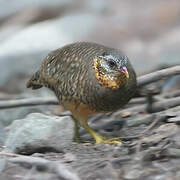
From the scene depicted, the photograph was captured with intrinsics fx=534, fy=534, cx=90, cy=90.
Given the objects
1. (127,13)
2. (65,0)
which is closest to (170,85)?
(127,13)

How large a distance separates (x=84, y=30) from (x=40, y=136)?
24.9 feet

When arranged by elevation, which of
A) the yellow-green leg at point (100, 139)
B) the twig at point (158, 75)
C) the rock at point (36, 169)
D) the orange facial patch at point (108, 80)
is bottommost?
the yellow-green leg at point (100, 139)

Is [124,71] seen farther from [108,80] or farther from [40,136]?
[40,136]

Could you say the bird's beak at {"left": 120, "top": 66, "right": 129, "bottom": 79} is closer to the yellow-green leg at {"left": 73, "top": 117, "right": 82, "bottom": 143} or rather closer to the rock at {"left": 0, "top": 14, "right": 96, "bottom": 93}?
the yellow-green leg at {"left": 73, "top": 117, "right": 82, "bottom": 143}

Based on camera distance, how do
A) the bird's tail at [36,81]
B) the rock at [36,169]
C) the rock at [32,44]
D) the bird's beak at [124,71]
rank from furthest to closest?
1. the rock at [32,44]
2. the bird's tail at [36,81]
3. the bird's beak at [124,71]
4. the rock at [36,169]

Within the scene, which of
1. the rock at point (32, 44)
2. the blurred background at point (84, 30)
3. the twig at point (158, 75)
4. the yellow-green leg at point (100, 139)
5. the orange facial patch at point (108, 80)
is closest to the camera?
the orange facial patch at point (108, 80)

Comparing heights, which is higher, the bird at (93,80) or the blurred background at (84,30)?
the bird at (93,80)

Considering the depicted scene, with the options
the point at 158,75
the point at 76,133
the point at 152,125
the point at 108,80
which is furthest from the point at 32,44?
the point at 108,80

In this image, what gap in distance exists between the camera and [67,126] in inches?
201

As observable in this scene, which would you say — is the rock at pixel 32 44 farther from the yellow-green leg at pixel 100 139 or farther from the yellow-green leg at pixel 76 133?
the yellow-green leg at pixel 100 139

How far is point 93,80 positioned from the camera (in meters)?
5.03

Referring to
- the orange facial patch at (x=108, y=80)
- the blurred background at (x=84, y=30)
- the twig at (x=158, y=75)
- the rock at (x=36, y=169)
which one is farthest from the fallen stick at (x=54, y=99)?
the blurred background at (x=84, y=30)

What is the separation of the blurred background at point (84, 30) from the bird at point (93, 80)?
3.56 meters

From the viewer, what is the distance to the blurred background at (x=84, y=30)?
10714mm
